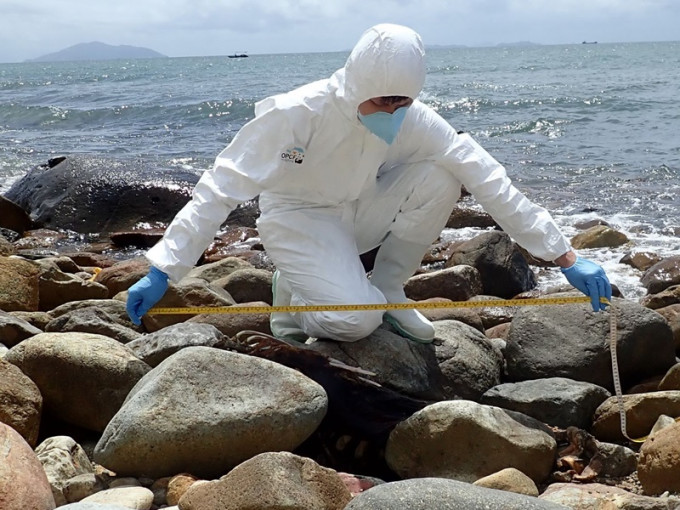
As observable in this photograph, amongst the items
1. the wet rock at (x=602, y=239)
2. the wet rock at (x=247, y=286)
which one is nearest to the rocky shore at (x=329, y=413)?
the wet rock at (x=247, y=286)

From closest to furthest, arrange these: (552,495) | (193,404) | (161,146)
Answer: (552,495)
(193,404)
(161,146)

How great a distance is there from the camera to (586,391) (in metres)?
3.73

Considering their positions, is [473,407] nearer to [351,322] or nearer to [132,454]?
[351,322]

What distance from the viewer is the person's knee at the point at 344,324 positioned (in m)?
3.81

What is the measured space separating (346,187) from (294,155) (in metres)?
0.35

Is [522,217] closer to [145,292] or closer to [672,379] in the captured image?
[672,379]

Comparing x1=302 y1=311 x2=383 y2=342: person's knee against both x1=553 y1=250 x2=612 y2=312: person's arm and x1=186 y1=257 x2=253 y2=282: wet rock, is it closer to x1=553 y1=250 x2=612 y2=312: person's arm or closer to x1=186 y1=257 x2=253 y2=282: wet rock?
x1=553 y1=250 x2=612 y2=312: person's arm

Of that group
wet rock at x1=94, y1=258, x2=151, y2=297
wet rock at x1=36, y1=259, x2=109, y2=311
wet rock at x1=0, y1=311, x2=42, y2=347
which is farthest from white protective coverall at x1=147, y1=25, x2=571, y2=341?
wet rock at x1=94, y1=258, x2=151, y2=297

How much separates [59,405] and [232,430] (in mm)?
836

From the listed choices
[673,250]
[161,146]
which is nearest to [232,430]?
[673,250]

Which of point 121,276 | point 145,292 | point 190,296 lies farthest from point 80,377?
point 121,276

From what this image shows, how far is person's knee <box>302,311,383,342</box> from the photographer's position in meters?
3.81

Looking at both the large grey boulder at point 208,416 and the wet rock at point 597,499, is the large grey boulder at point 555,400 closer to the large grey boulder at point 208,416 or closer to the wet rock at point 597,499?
the wet rock at point 597,499

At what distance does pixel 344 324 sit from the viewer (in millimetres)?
3814
